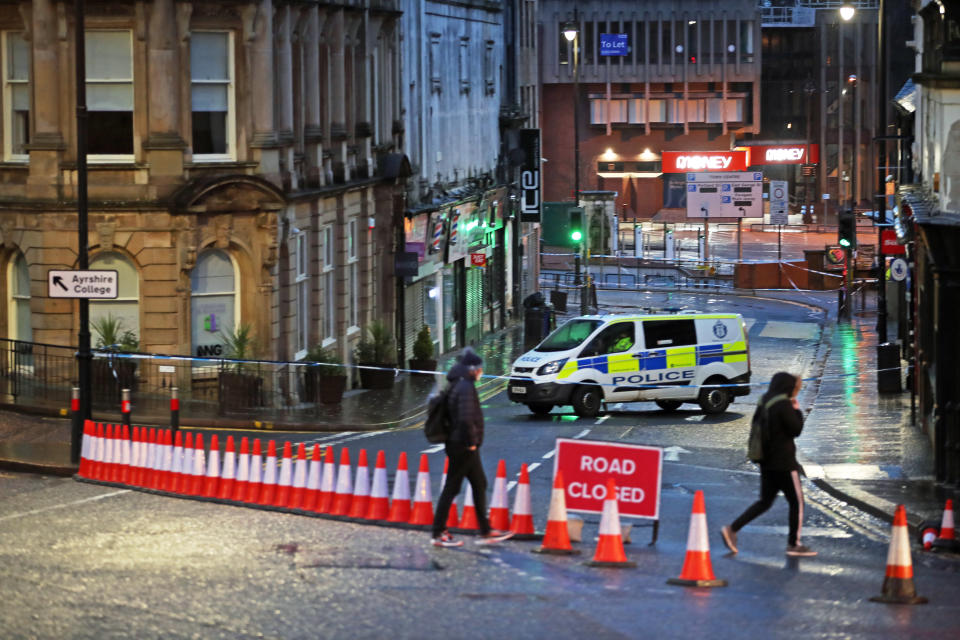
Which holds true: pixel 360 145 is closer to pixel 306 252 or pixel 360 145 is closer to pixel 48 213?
pixel 306 252

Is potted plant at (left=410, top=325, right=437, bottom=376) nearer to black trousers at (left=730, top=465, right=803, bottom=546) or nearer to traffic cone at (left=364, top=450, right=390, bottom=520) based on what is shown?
traffic cone at (left=364, top=450, right=390, bottom=520)

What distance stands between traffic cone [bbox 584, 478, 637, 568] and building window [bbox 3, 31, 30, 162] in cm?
1892

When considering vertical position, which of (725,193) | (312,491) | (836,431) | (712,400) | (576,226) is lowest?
(836,431)

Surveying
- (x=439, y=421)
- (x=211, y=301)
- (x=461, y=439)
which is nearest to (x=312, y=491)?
(x=439, y=421)

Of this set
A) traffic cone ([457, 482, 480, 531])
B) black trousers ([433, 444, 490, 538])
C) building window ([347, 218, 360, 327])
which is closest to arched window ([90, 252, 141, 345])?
building window ([347, 218, 360, 327])

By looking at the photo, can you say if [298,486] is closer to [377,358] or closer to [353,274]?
Result: [377,358]

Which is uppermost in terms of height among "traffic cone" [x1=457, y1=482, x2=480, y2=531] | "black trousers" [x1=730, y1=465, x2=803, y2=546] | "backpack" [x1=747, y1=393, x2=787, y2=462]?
"backpack" [x1=747, y1=393, x2=787, y2=462]

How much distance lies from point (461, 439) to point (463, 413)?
25cm

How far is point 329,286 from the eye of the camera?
37750 mm

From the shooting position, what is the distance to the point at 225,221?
32.2 metres

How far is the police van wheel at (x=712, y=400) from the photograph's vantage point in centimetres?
3291

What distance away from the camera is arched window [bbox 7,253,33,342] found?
32375mm

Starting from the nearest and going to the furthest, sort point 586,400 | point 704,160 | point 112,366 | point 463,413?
point 463,413
point 112,366
point 586,400
point 704,160

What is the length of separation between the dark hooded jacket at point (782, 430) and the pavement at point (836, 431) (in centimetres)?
315
